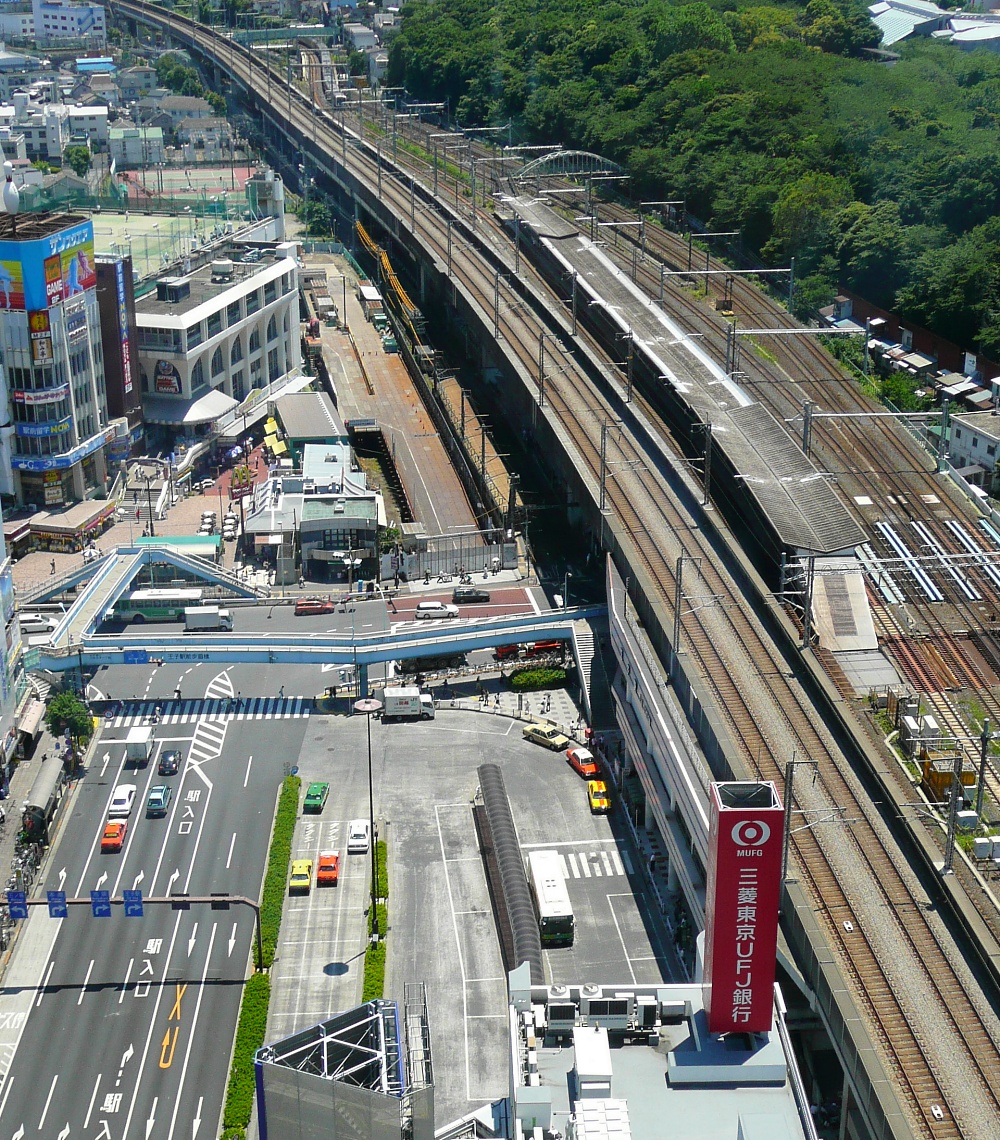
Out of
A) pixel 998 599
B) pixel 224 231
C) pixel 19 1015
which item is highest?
pixel 224 231

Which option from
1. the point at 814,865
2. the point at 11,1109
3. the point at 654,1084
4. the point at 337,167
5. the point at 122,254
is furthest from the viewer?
the point at 337,167

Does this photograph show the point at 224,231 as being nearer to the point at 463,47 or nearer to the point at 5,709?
the point at 5,709

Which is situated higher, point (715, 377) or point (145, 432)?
point (715, 377)

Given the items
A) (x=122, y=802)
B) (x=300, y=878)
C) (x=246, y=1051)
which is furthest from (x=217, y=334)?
(x=246, y=1051)

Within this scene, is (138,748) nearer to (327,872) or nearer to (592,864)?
(327,872)

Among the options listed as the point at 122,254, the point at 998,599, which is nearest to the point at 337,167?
the point at 122,254

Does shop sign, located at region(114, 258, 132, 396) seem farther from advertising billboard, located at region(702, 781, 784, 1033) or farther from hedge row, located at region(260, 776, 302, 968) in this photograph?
advertising billboard, located at region(702, 781, 784, 1033)

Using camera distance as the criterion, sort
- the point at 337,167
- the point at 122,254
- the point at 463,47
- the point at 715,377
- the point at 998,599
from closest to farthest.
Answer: the point at 998,599 → the point at 715,377 → the point at 122,254 → the point at 337,167 → the point at 463,47

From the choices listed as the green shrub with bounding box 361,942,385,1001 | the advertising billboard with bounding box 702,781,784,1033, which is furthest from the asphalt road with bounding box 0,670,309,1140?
→ the advertising billboard with bounding box 702,781,784,1033

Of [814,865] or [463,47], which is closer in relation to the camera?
[814,865]
